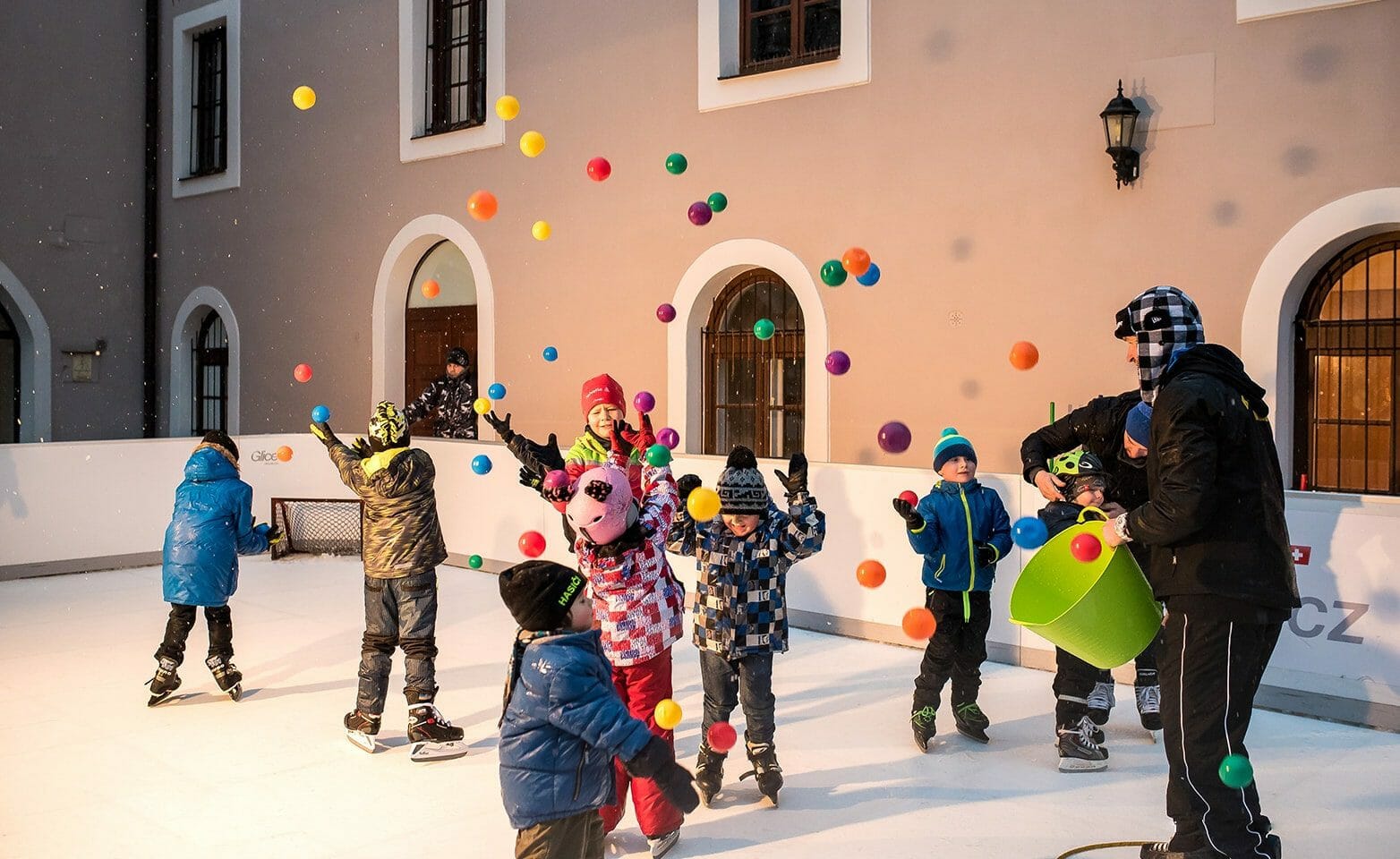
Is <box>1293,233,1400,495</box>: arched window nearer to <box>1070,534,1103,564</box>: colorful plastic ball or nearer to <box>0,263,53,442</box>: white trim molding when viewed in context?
<box>1070,534,1103,564</box>: colorful plastic ball

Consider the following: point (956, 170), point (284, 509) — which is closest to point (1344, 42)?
point (956, 170)

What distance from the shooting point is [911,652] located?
26.3ft

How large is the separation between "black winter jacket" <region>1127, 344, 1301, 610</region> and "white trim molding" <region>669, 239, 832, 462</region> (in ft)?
19.2

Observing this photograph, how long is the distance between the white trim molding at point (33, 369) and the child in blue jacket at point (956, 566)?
13.1 meters

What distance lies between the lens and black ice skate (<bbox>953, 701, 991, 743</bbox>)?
610 centimetres

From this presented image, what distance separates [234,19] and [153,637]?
944 centimetres

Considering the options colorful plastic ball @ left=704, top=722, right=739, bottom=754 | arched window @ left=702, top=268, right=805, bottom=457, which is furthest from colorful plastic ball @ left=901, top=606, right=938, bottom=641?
arched window @ left=702, top=268, right=805, bottom=457

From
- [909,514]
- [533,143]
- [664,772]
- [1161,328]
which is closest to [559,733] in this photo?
[664,772]

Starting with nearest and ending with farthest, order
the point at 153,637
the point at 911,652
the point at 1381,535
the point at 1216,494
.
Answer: the point at 1216,494 → the point at 1381,535 → the point at 911,652 → the point at 153,637

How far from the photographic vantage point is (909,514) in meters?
5.71

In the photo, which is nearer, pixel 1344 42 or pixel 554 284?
pixel 1344 42

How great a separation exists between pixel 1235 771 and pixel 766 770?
6.28 feet

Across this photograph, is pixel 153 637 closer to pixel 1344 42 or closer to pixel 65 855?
pixel 65 855

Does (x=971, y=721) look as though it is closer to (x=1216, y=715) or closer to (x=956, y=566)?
(x=956, y=566)
